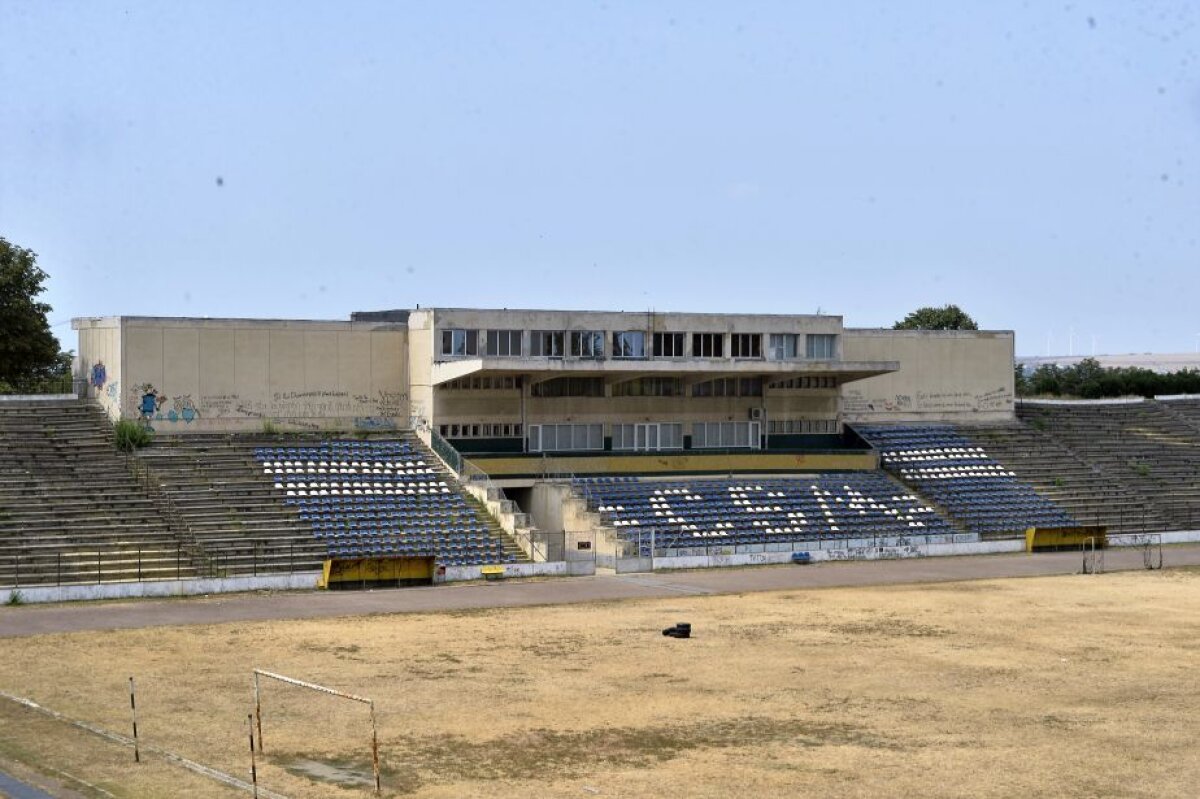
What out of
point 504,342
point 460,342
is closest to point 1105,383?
point 504,342

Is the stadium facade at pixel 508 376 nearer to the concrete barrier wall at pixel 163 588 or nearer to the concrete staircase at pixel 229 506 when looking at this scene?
the concrete staircase at pixel 229 506

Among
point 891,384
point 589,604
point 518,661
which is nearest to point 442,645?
point 518,661

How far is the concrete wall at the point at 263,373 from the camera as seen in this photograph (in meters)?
72.2

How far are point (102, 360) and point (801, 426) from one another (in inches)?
1394

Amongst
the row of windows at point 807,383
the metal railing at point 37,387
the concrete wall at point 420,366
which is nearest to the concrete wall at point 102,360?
the metal railing at point 37,387

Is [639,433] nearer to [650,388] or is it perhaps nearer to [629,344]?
[650,388]

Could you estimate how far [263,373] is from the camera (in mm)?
Result: 74625

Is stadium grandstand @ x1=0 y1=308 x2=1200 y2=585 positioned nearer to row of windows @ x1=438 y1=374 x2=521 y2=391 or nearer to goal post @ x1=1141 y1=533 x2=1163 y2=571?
row of windows @ x1=438 y1=374 x2=521 y2=391

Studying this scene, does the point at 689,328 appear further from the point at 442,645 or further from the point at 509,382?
the point at 442,645

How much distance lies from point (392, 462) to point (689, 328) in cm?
1677

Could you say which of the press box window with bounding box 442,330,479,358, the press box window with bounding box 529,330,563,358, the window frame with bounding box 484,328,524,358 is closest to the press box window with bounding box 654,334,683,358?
the press box window with bounding box 529,330,563,358

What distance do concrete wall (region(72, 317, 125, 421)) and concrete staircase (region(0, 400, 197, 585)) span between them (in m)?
0.94

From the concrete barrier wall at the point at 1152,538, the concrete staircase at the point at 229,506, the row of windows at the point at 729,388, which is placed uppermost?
the row of windows at the point at 729,388

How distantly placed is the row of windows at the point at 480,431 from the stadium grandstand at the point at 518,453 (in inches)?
5.9
